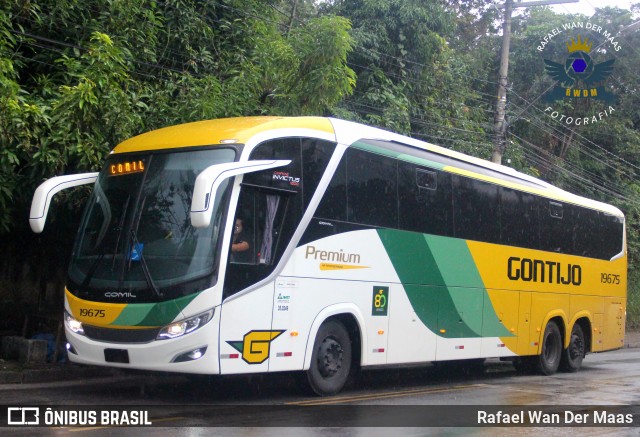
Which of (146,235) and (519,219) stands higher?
(519,219)

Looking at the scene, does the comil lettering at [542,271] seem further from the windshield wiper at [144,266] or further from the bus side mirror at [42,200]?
the bus side mirror at [42,200]

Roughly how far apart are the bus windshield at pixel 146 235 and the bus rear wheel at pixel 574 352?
10.2 meters

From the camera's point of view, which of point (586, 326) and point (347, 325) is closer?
point (347, 325)

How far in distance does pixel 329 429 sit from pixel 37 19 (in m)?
7.99

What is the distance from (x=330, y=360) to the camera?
11133 millimetres

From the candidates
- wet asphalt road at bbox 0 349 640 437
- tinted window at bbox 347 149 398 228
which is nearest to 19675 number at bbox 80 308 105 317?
wet asphalt road at bbox 0 349 640 437

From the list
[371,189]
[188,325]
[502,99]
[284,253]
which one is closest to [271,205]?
[284,253]

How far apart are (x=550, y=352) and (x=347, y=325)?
6.83 meters

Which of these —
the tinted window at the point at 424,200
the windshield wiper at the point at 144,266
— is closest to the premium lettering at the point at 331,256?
the tinted window at the point at 424,200

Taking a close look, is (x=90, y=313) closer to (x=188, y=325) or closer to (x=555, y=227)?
(x=188, y=325)

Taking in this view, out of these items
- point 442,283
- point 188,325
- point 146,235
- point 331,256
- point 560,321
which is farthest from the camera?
point 560,321

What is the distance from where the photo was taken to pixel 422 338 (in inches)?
502

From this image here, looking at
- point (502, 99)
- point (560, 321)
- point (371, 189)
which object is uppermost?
point (502, 99)

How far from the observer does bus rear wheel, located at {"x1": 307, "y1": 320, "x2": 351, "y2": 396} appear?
10.9m
